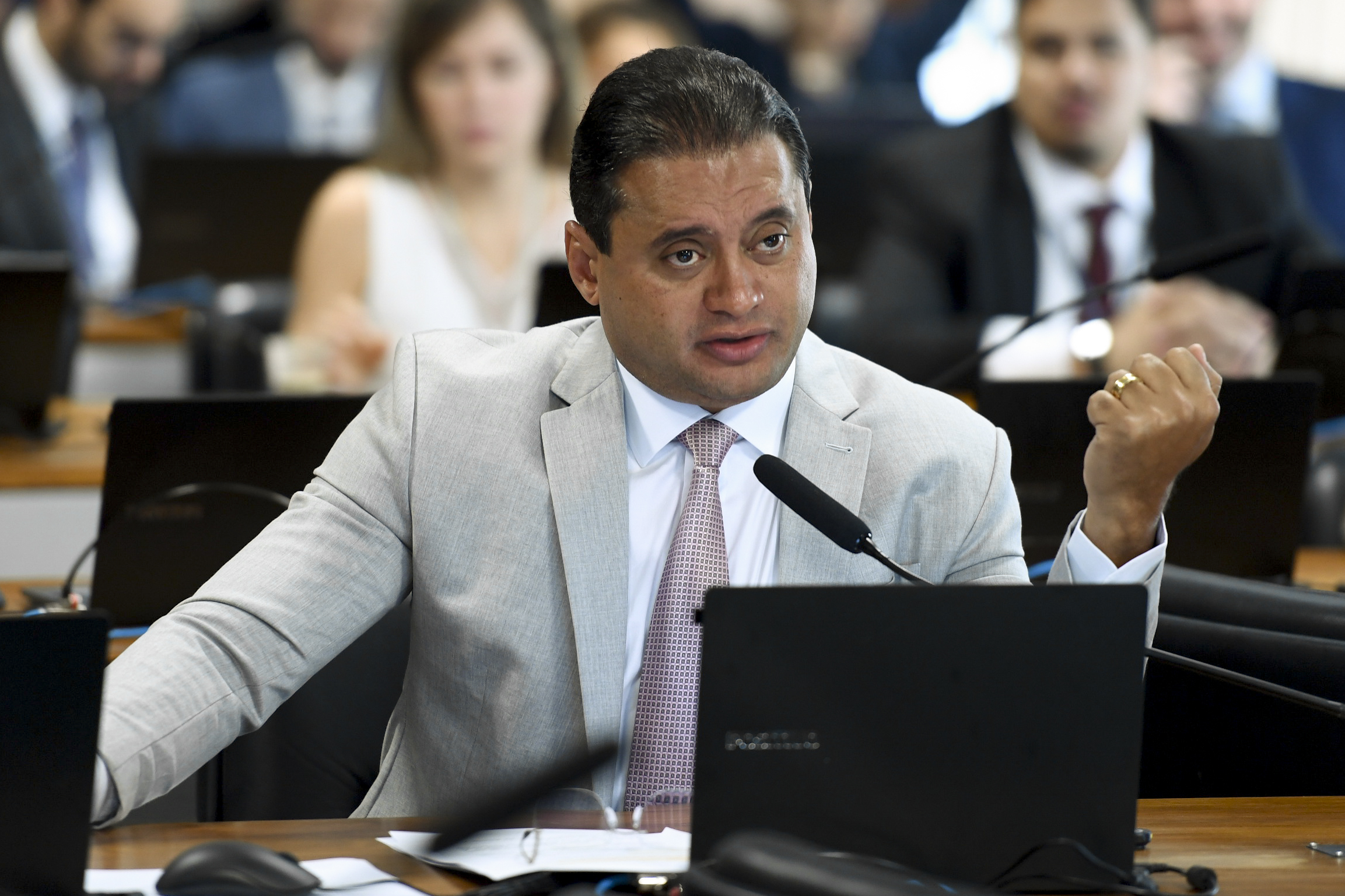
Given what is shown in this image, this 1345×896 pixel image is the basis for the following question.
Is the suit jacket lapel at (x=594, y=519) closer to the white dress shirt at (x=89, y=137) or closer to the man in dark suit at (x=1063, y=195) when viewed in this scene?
the man in dark suit at (x=1063, y=195)

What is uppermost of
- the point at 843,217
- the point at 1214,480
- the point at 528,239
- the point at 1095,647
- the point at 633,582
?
the point at 843,217

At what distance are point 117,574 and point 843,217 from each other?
3827mm

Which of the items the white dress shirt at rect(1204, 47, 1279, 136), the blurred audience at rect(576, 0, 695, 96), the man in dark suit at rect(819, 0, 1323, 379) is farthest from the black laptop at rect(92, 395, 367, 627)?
the white dress shirt at rect(1204, 47, 1279, 136)

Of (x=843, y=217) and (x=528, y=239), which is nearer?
(x=528, y=239)

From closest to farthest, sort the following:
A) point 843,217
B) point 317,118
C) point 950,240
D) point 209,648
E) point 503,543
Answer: point 209,648
point 503,543
point 950,240
point 843,217
point 317,118

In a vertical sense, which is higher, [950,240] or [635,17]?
[635,17]

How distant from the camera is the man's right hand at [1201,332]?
10.5 ft

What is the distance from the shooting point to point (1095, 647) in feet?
3.32

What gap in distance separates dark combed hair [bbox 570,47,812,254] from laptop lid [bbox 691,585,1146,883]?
0.54m

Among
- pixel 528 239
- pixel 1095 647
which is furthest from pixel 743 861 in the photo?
pixel 528 239

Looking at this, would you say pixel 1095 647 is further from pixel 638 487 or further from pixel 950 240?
pixel 950 240

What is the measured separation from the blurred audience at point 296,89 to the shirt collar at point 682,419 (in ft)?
16.3

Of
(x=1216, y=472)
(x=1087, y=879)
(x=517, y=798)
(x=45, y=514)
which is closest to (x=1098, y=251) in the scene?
(x=1216, y=472)

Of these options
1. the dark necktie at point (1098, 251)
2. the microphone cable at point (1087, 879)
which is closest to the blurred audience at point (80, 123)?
the dark necktie at point (1098, 251)
